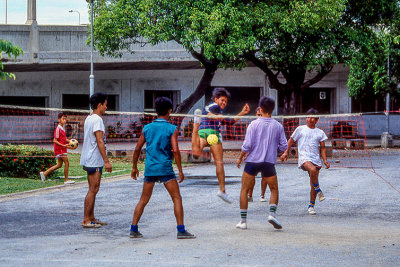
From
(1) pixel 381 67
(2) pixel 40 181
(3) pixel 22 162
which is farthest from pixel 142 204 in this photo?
(1) pixel 381 67

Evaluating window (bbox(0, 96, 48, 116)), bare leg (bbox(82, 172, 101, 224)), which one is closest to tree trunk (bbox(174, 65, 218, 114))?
window (bbox(0, 96, 48, 116))

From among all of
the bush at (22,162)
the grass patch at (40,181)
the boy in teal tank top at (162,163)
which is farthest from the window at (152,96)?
the boy in teal tank top at (162,163)

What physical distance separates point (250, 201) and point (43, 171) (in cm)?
698

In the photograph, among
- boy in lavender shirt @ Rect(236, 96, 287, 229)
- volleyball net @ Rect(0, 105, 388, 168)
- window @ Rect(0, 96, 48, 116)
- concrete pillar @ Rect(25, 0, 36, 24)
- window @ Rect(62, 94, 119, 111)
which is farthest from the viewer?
window @ Rect(62, 94, 119, 111)

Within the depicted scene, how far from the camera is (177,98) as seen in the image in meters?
38.0

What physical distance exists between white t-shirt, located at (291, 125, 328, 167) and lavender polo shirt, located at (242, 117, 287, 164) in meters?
2.12

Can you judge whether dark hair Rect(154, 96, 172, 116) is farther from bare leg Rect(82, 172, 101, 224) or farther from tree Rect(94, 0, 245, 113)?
tree Rect(94, 0, 245, 113)

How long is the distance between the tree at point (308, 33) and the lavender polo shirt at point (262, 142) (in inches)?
621

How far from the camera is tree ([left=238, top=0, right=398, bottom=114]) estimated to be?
24.8 metres

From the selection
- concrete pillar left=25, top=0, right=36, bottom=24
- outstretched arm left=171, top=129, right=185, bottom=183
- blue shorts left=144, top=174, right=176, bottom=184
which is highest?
concrete pillar left=25, top=0, right=36, bottom=24

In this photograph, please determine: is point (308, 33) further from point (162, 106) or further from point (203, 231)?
point (162, 106)

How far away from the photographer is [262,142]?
9.20 m

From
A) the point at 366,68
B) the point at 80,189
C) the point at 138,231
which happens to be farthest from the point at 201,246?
the point at 366,68

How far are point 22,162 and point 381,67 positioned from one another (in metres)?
21.5
